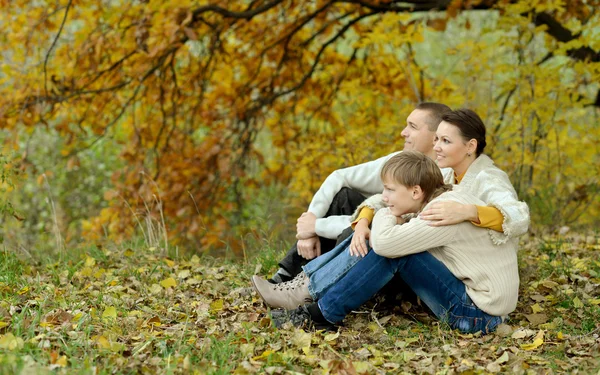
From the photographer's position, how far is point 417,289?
345 centimetres

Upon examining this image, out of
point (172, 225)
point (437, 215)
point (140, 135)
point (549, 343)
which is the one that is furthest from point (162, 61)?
point (549, 343)

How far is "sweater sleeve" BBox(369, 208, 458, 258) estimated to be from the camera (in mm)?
3213

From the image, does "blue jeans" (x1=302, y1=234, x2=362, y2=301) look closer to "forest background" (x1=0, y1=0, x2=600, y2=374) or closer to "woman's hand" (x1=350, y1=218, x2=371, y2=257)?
"woman's hand" (x1=350, y1=218, x2=371, y2=257)

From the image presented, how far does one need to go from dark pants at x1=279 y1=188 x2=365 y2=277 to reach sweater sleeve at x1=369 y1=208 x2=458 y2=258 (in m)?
0.69

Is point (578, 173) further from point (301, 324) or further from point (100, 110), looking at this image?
point (100, 110)

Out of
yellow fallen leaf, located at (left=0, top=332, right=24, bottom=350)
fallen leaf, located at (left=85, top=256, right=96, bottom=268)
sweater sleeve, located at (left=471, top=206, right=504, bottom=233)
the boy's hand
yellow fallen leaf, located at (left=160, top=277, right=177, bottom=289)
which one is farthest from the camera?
fallen leaf, located at (left=85, top=256, right=96, bottom=268)

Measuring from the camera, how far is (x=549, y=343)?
3328 millimetres

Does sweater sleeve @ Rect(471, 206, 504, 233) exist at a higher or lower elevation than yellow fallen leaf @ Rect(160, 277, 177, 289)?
higher

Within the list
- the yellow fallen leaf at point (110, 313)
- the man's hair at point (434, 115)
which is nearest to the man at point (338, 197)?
the man's hair at point (434, 115)

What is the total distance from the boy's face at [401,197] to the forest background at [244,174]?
54 cm

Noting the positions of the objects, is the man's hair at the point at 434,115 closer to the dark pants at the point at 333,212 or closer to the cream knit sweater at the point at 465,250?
the dark pants at the point at 333,212

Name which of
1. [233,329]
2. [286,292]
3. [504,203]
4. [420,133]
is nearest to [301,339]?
[233,329]

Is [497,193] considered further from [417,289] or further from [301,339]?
[301,339]

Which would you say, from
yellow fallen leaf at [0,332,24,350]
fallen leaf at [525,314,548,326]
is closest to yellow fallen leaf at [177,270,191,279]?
yellow fallen leaf at [0,332,24,350]
